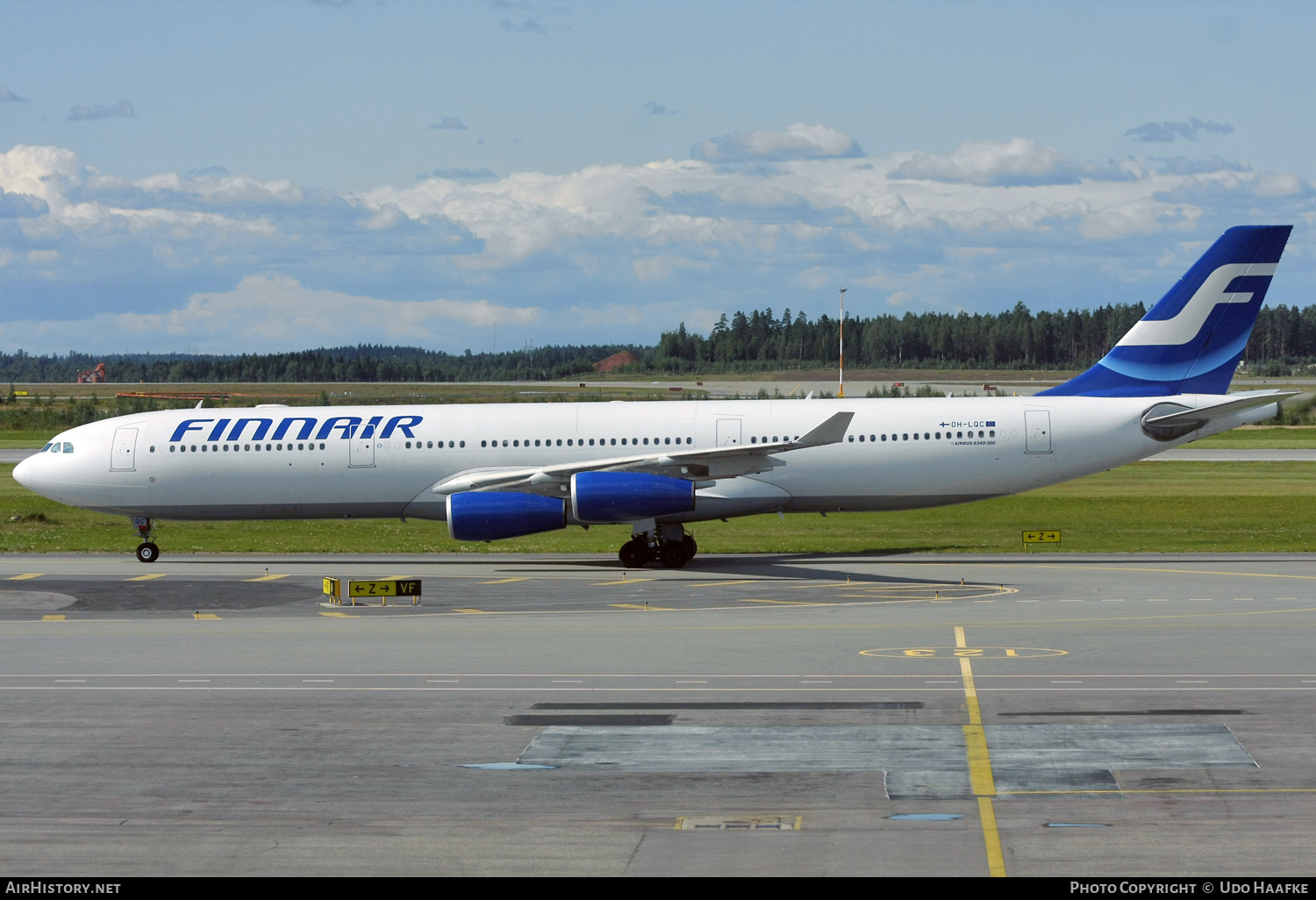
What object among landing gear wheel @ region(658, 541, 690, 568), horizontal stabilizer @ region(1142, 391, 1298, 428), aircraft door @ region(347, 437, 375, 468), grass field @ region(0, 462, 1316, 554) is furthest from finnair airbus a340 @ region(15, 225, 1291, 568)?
grass field @ region(0, 462, 1316, 554)

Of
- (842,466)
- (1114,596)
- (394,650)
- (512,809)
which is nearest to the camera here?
(512,809)

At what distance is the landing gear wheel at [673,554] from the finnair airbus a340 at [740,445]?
389 millimetres

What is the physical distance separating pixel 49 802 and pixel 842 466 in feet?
92.0

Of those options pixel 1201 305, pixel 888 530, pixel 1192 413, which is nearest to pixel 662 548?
pixel 888 530

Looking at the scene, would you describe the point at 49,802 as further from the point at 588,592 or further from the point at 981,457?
the point at 981,457

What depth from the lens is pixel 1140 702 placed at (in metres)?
20.0

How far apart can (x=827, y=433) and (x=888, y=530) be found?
12329 mm

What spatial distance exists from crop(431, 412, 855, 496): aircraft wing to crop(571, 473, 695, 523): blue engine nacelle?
0.84 metres

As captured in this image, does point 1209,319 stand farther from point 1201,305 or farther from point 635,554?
point 635,554

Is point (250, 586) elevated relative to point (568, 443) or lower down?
lower down

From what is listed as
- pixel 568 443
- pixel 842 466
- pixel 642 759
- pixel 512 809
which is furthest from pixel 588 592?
pixel 512 809

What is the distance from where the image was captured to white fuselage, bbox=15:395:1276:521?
39.9 meters

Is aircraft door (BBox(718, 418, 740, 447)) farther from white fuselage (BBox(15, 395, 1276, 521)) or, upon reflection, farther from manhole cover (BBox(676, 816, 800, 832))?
manhole cover (BBox(676, 816, 800, 832))

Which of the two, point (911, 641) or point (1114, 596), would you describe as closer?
point (911, 641)
